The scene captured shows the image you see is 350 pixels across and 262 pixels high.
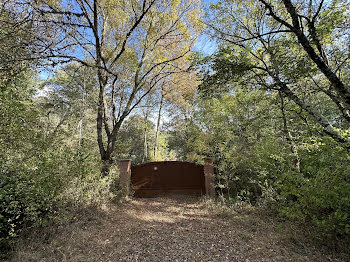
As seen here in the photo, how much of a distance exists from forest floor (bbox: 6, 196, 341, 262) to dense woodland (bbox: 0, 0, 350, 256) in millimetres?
371

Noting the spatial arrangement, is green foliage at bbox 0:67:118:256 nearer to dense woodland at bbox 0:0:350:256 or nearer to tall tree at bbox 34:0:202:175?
dense woodland at bbox 0:0:350:256

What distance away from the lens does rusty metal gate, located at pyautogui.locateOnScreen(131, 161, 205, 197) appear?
7895 millimetres

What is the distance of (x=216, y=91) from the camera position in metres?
4.05

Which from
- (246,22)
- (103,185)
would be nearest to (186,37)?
(246,22)

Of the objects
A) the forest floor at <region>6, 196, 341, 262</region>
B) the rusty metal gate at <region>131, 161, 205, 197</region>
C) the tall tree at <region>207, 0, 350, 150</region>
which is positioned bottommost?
the forest floor at <region>6, 196, 341, 262</region>

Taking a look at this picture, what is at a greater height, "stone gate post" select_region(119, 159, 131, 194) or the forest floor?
"stone gate post" select_region(119, 159, 131, 194)

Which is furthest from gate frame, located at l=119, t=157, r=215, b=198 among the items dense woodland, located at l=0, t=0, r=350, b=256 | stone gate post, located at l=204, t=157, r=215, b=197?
dense woodland, located at l=0, t=0, r=350, b=256

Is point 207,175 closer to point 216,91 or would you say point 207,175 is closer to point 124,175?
point 124,175

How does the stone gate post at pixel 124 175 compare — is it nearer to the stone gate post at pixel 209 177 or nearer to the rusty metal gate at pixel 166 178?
the rusty metal gate at pixel 166 178

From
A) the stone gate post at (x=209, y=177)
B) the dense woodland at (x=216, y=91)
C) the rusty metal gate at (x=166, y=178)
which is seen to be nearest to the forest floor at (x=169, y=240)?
the dense woodland at (x=216, y=91)

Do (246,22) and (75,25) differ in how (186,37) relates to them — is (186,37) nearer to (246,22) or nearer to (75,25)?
(246,22)

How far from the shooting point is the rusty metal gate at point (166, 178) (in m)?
7.89

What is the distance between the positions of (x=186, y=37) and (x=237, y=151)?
4633 millimetres

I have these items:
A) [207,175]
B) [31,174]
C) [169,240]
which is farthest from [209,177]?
[31,174]
